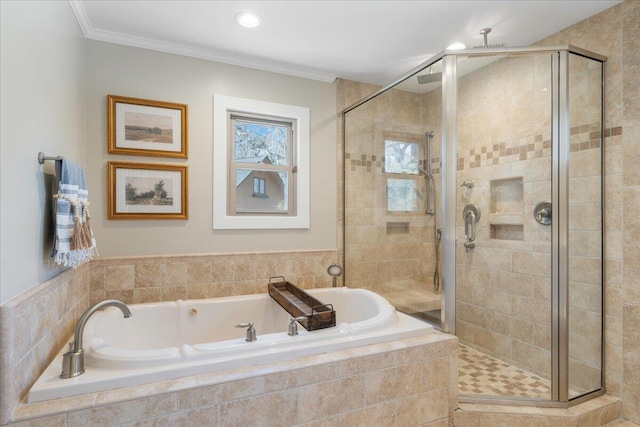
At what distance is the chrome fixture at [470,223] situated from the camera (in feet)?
7.04

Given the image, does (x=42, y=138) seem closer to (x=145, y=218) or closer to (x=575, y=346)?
(x=145, y=218)

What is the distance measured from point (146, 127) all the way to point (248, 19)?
105 centimetres

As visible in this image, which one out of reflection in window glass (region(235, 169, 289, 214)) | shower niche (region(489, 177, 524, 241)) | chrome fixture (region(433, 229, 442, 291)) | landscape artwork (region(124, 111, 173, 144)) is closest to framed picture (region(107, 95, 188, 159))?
landscape artwork (region(124, 111, 173, 144))

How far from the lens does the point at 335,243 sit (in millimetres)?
2922

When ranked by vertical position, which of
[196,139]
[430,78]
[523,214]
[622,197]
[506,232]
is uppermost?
[430,78]

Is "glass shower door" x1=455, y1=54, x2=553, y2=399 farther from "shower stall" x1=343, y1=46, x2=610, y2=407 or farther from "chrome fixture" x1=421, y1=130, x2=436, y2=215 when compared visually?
"chrome fixture" x1=421, y1=130, x2=436, y2=215

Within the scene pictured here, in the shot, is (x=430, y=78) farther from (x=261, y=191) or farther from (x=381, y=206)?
(x=261, y=191)

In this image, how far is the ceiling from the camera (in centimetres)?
191

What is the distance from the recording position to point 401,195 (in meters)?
2.48

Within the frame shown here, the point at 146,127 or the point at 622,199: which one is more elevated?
the point at 146,127

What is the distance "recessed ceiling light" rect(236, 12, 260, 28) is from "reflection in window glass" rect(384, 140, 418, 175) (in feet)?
4.22

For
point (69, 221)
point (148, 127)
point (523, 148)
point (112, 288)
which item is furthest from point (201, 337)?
point (523, 148)

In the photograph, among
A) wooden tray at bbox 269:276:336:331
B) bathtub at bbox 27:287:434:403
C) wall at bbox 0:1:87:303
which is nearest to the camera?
wall at bbox 0:1:87:303

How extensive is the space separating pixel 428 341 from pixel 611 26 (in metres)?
2.19
